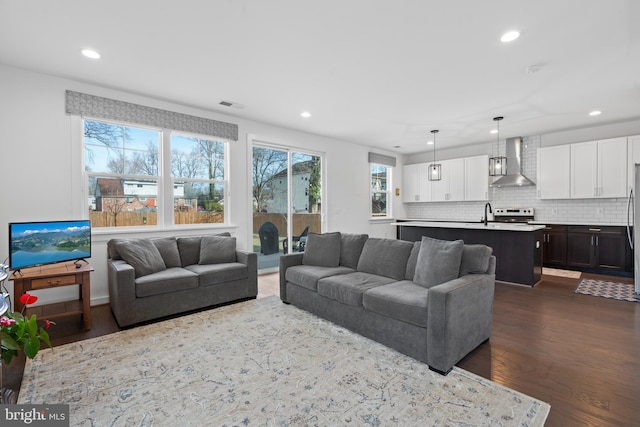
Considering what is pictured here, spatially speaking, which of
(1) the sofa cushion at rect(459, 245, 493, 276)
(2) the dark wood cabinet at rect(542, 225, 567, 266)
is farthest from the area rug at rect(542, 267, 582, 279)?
(1) the sofa cushion at rect(459, 245, 493, 276)

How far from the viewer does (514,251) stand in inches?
191

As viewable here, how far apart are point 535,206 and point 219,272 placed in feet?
21.0

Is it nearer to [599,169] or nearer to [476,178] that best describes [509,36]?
[599,169]

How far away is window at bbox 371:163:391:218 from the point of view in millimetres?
7801

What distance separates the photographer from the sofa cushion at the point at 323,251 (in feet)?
12.6

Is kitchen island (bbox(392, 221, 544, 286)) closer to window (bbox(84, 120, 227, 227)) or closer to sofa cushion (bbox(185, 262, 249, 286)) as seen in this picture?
sofa cushion (bbox(185, 262, 249, 286))

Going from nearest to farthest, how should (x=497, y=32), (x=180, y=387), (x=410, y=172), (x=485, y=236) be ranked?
(x=180, y=387)
(x=497, y=32)
(x=485, y=236)
(x=410, y=172)

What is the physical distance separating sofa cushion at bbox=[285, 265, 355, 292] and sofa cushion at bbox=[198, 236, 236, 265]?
929mm

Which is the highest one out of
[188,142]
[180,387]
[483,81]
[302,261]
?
[483,81]

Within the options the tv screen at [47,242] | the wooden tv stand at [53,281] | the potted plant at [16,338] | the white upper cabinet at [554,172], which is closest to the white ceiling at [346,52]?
the white upper cabinet at [554,172]

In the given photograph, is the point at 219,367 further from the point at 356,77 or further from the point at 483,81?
the point at 483,81

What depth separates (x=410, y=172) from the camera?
27.2 ft

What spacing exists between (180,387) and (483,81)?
14.1 feet

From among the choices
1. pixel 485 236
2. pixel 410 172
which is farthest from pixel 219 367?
pixel 410 172
